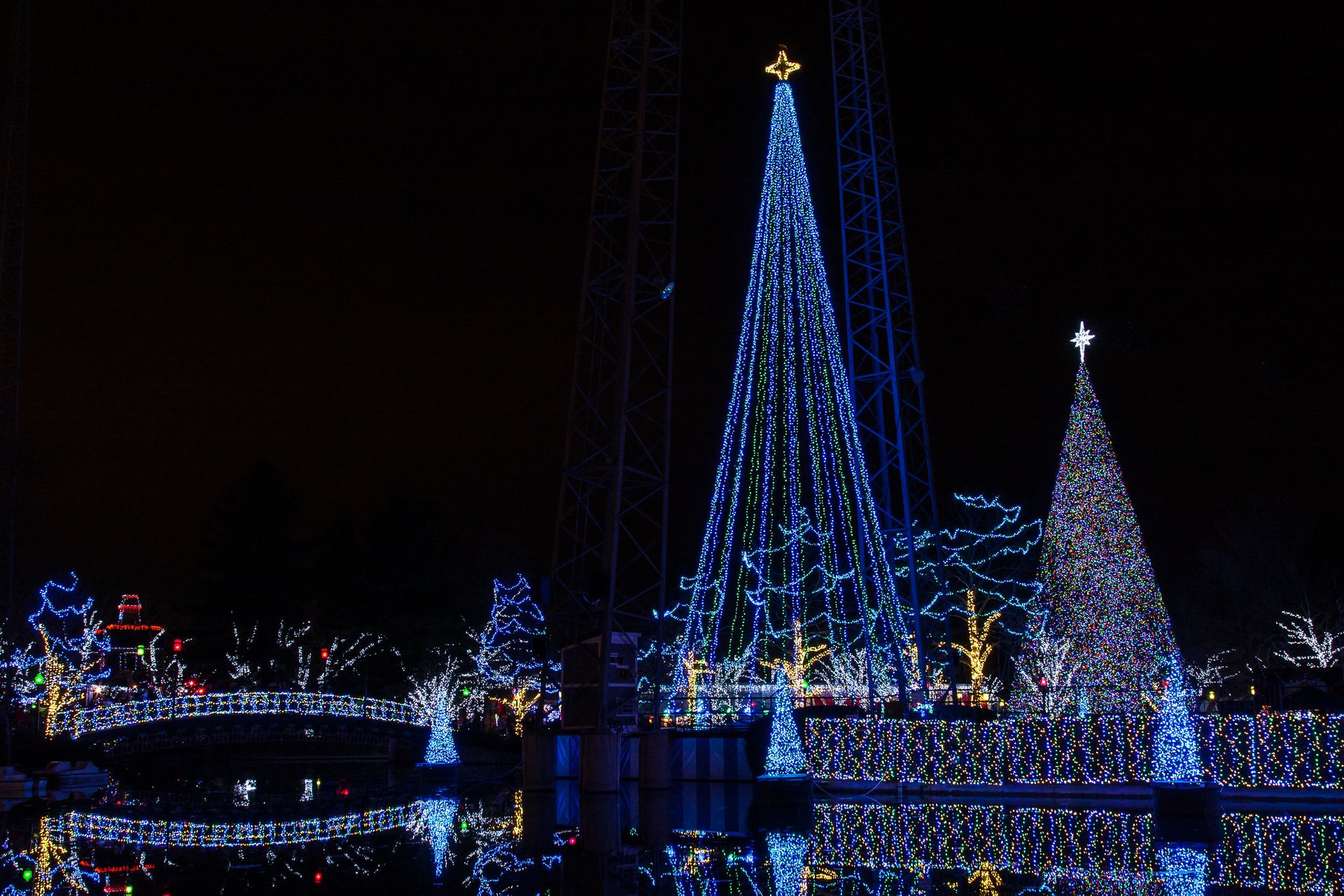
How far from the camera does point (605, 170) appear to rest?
29.2 m

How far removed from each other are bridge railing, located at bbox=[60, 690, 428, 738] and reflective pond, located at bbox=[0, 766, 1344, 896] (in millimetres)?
11896

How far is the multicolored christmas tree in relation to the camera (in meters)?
36.0

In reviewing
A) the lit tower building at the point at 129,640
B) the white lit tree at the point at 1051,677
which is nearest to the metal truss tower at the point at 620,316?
the white lit tree at the point at 1051,677

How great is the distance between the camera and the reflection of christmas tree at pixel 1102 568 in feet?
118

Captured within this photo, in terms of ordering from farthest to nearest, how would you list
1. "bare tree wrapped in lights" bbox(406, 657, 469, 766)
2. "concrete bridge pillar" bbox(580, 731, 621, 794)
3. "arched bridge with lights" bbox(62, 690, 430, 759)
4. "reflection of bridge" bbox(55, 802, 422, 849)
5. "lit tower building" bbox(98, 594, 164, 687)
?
"lit tower building" bbox(98, 594, 164, 687) → "arched bridge with lights" bbox(62, 690, 430, 759) → "bare tree wrapped in lights" bbox(406, 657, 469, 766) → "concrete bridge pillar" bbox(580, 731, 621, 794) → "reflection of bridge" bbox(55, 802, 422, 849)

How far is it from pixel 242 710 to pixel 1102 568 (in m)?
26.1

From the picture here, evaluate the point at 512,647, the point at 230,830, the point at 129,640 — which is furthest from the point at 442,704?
the point at 129,640

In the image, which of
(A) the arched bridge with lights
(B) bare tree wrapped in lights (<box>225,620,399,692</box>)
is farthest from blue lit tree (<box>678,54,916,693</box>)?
(B) bare tree wrapped in lights (<box>225,620,399,692</box>)

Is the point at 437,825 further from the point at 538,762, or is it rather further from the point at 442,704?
the point at 442,704

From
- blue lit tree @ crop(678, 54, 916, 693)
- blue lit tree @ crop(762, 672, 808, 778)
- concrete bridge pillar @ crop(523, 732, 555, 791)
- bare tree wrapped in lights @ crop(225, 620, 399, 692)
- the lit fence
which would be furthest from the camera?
bare tree wrapped in lights @ crop(225, 620, 399, 692)

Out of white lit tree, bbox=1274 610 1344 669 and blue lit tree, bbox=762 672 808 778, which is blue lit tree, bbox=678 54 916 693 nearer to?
blue lit tree, bbox=762 672 808 778

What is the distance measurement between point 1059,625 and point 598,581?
1811 centimetres

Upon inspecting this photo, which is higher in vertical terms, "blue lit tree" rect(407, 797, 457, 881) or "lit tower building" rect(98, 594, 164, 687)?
"lit tower building" rect(98, 594, 164, 687)

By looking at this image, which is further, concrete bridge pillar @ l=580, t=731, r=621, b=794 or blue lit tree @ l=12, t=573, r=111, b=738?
blue lit tree @ l=12, t=573, r=111, b=738
